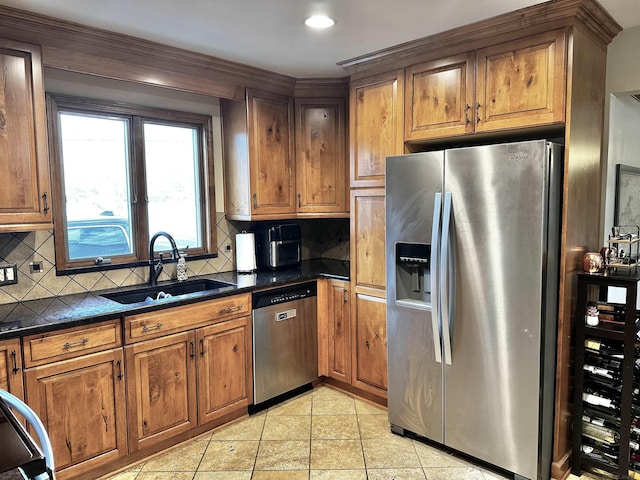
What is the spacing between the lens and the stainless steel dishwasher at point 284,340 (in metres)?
3.06

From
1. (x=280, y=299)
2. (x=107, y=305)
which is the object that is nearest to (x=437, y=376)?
(x=280, y=299)

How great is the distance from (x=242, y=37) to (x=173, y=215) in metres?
1.40

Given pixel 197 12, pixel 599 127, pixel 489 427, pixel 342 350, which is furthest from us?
pixel 342 350

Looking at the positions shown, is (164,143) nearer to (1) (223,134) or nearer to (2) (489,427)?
(1) (223,134)

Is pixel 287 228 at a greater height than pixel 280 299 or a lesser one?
greater

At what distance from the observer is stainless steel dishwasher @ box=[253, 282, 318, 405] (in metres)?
3.06

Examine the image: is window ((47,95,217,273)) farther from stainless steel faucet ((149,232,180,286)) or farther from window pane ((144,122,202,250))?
stainless steel faucet ((149,232,180,286))

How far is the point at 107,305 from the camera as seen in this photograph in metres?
2.47

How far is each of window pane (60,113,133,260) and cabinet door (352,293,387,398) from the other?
1702 mm

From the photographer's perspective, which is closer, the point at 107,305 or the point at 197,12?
the point at 197,12

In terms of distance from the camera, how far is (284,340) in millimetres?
3213

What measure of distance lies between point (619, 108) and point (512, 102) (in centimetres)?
87

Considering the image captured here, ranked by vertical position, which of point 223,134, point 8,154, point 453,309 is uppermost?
point 223,134

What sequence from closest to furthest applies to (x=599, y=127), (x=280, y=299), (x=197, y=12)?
(x=197, y=12) → (x=599, y=127) → (x=280, y=299)
